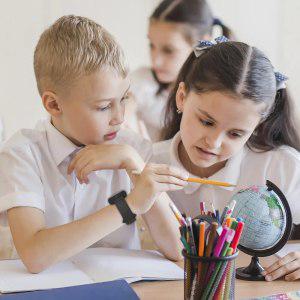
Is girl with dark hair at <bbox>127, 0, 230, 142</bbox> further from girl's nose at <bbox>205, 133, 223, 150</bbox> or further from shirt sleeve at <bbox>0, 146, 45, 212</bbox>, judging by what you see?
shirt sleeve at <bbox>0, 146, 45, 212</bbox>

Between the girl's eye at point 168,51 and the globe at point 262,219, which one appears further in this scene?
the girl's eye at point 168,51

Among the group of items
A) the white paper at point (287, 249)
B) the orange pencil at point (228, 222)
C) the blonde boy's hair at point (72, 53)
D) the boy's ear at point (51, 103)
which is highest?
the blonde boy's hair at point (72, 53)

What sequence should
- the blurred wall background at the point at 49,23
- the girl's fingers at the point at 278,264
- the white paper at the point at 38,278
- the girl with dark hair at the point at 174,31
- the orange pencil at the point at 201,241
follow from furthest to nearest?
the blurred wall background at the point at 49,23, the girl with dark hair at the point at 174,31, the girl's fingers at the point at 278,264, the white paper at the point at 38,278, the orange pencil at the point at 201,241

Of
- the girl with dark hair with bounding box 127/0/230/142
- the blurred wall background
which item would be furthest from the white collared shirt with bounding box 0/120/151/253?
the blurred wall background

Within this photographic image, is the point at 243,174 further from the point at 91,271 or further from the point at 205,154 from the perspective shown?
the point at 91,271

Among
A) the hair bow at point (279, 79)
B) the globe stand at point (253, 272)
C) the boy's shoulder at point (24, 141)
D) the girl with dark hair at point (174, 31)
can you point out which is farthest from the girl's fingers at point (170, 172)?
the girl with dark hair at point (174, 31)

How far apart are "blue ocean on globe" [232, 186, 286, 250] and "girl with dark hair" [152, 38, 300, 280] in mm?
83

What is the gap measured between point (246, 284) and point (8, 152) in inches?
25.2

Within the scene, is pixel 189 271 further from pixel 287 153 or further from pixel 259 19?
pixel 259 19

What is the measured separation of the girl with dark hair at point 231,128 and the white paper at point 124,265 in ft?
0.73

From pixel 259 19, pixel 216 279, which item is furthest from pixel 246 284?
pixel 259 19

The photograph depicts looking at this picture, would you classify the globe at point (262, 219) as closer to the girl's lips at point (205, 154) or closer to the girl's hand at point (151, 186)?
the girl's hand at point (151, 186)

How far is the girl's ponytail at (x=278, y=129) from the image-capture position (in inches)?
66.3

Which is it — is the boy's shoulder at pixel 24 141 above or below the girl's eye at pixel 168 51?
above
